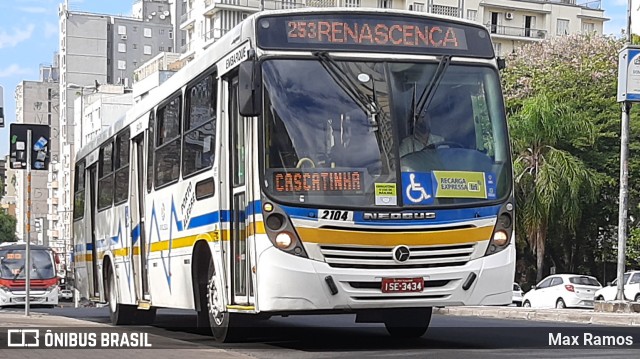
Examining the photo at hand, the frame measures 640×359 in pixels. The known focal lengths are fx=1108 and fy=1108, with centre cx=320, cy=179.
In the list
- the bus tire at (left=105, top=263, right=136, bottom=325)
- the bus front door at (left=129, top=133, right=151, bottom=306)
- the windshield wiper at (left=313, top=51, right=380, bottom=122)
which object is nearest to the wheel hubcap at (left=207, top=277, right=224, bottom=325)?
the windshield wiper at (left=313, top=51, right=380, bottom=122)

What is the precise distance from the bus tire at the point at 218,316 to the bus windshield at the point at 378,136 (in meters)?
2.15

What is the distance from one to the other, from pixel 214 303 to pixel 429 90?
12.1ft

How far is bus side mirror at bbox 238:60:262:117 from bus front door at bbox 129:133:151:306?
562 centimetres

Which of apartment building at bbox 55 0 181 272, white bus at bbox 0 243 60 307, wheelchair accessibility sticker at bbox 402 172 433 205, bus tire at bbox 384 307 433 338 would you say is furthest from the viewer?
apartment building at bbox 55 0 181 272

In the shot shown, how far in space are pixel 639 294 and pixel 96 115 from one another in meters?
70.6

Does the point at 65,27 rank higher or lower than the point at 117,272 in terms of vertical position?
higher

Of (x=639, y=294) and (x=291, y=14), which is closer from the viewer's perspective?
(x=291, y=14)

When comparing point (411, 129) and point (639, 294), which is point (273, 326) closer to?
point (411, 129)

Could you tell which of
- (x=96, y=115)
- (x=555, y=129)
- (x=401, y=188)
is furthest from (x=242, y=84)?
(x=96, y=115)

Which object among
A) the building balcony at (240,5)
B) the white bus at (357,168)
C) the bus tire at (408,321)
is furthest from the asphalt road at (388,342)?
the building balcony at (240,5)

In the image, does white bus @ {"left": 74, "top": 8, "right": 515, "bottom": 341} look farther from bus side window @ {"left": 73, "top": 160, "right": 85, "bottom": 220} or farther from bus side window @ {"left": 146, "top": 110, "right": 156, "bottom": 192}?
bus side window @ {"left": 73, "top": 160, "right": 85, "bottom": 220}

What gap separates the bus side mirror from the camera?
11.3m

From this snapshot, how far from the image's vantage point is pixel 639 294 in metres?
38.4

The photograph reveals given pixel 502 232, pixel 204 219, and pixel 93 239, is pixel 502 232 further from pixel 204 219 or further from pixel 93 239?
pixel 93 239
